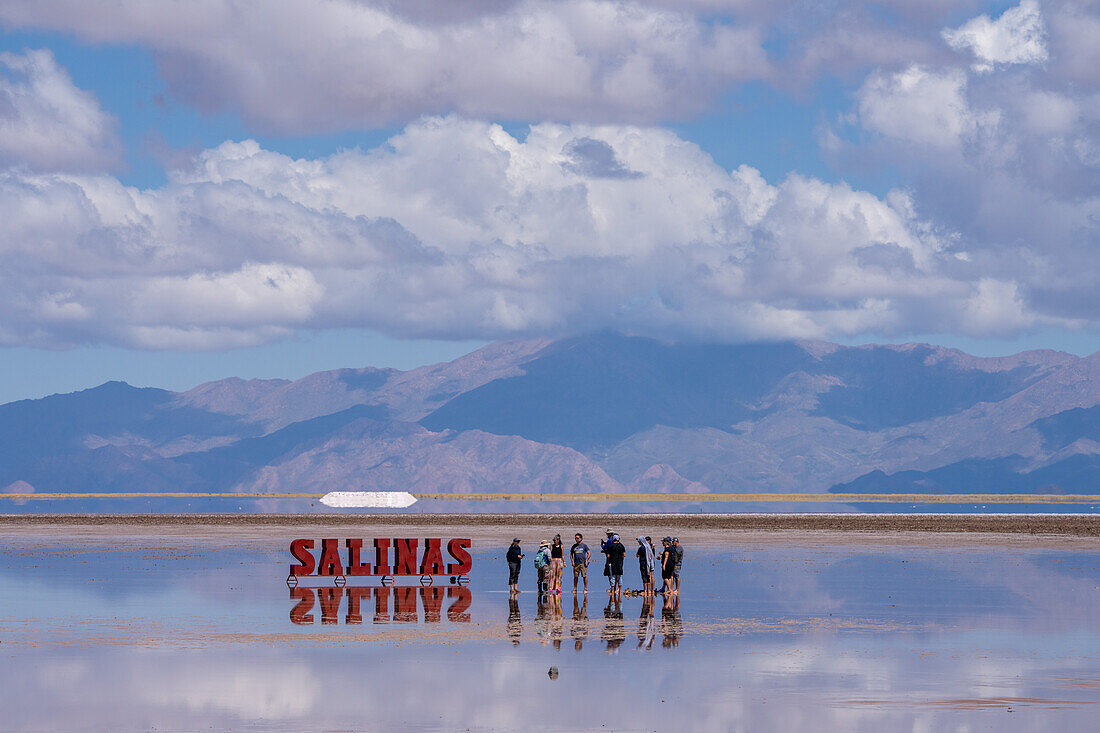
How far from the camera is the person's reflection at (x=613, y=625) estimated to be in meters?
35.3

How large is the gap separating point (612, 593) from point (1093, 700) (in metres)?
21.2

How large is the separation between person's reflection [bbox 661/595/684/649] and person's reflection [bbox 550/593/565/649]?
252cm

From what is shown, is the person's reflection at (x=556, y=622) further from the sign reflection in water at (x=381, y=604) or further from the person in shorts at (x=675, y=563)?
the person in shorts at (x=675, y=563)

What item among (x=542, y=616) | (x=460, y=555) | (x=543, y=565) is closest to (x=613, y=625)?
(x=542, y=616)

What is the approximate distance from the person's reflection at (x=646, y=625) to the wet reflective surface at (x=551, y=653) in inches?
4.9

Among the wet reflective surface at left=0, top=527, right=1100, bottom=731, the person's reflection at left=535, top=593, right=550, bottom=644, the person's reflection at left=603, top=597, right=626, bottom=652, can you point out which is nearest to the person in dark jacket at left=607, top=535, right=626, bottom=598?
the person's reflection at left=603, top=597, right=626, bottom=652

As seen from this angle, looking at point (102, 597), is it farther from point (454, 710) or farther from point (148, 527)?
point (148, 527)

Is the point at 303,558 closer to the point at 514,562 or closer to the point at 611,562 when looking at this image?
the point at 514,562

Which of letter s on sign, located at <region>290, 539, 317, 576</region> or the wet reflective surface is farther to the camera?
letter s on sign, located at <region>290, 539, 317, 576</region>

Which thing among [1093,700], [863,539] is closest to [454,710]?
[1093,700]

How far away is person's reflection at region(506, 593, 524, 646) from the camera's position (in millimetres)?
36531

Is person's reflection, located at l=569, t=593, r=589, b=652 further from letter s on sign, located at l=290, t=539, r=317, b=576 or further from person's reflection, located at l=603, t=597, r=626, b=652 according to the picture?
letter s on sign, located at l=290, t=539, r=317, b=576

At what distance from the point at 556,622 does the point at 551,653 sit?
6673 mm

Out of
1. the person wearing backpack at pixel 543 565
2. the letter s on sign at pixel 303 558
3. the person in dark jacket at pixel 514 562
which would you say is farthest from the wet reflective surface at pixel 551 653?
the letter s on sign at pixel 303 558
